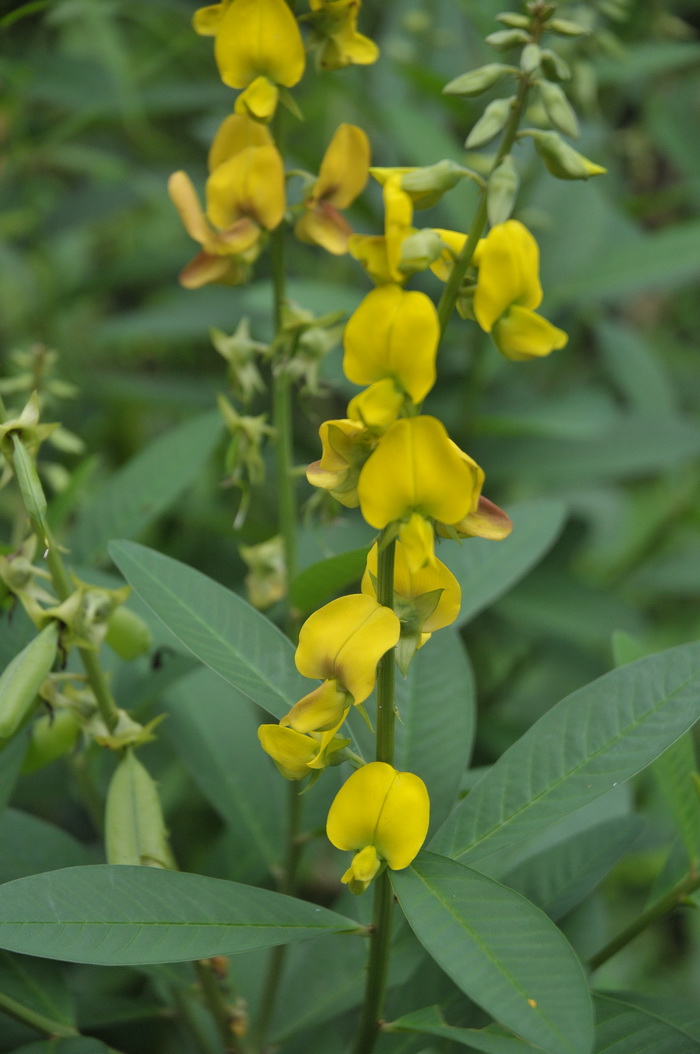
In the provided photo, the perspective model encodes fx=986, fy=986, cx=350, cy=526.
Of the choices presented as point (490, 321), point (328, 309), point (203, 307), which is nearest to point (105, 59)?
point (203, 307)

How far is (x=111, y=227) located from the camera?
265cm

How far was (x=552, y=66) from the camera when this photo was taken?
28.4 inches

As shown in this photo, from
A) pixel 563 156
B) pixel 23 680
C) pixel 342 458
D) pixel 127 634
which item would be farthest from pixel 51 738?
pixel 563 156

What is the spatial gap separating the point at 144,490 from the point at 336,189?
1.51 ft

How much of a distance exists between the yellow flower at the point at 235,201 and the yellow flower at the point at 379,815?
1.73ft

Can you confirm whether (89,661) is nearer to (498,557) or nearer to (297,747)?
(297,747)

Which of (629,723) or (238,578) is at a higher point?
(629,723)

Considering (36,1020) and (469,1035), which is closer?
(469,1035)

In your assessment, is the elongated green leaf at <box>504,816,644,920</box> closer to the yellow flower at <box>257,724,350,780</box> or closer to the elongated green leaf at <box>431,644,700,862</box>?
the elongated green leaf at <box>431,644,700,862</box>

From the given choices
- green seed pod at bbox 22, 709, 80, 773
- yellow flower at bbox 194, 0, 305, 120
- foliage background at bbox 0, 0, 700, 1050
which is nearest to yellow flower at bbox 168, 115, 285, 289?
yellow flower at bbox 194, 0, 305, 120

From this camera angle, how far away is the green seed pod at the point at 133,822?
839 mm

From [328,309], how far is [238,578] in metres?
0.48

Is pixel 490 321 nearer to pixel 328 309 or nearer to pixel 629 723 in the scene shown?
pixel 629 723

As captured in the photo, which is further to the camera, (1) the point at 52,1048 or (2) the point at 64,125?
(2) the point at 64,125
